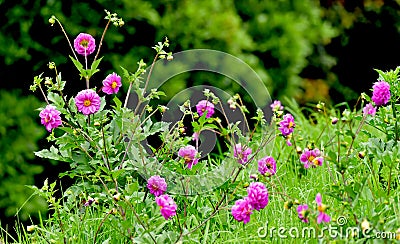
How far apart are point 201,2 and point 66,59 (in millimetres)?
922

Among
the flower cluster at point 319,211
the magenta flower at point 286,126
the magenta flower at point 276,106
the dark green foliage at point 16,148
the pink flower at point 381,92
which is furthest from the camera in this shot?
the dark green foliage at point 16,148

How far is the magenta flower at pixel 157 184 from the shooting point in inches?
101

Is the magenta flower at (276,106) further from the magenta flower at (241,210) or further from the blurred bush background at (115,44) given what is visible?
the blurred bush background at (115,44)

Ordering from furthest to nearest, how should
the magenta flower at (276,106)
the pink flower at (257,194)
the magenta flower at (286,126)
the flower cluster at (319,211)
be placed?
the magenta flower at (286,126), the magenta flower at (276,106), the pink flower at (257,194), the flower cluster at (319,211)

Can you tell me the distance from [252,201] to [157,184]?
1.35 feet

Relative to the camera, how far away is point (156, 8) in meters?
4.17

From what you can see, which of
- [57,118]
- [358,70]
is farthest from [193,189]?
[358,70]

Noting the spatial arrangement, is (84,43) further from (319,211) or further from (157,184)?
(319,211)

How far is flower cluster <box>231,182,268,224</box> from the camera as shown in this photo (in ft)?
7.74

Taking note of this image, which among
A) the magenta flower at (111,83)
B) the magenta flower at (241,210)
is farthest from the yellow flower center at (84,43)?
the magenta flower at (241,210)

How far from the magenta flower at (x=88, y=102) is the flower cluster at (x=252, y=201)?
2.18 feet

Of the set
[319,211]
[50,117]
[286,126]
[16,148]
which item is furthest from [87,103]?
[16,148]

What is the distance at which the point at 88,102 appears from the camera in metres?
2.55

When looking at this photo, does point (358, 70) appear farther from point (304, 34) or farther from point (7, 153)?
point (7, 153)
